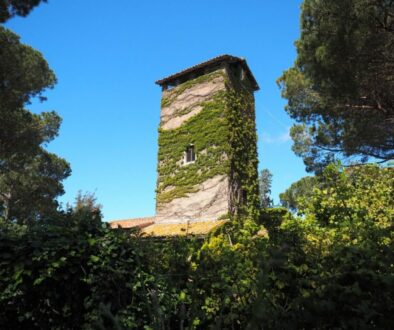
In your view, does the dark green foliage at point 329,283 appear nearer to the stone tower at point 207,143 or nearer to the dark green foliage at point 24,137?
the dark green foliage at point 24,137

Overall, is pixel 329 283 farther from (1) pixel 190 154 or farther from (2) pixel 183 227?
(1) pixel 190 154

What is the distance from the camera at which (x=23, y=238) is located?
3.95 meters

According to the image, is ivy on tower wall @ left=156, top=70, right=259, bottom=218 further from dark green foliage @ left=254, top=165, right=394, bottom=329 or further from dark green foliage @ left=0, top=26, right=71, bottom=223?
dark green foliage @ left=254, top=165, right=394, bottom=329

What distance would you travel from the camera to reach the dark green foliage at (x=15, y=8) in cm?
1016

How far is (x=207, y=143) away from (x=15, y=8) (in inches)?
310

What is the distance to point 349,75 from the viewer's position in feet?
35.5

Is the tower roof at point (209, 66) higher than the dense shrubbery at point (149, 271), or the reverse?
the tower roof at point (209, 66)

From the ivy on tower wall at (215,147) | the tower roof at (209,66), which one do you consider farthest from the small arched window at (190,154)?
the tower roof at (209,66)

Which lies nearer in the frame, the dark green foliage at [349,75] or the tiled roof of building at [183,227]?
the dark green foliage at [349,75]

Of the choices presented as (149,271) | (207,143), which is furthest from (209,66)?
(149,271)

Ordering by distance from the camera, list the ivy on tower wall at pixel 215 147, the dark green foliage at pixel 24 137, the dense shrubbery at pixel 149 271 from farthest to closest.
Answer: the ivy on tower wall at pixel 215 147 < the dark green foliage at pixel 24 137 < the dense shrubbery at pixel 149 271

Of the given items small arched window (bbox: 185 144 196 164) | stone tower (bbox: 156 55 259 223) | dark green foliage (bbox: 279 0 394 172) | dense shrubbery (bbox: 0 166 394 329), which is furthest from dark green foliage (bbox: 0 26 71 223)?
dark green foliage (bbox: 279 0 394 172)

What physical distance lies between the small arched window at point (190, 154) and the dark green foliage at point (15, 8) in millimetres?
7554

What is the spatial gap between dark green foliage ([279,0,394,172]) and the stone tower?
2823mm
